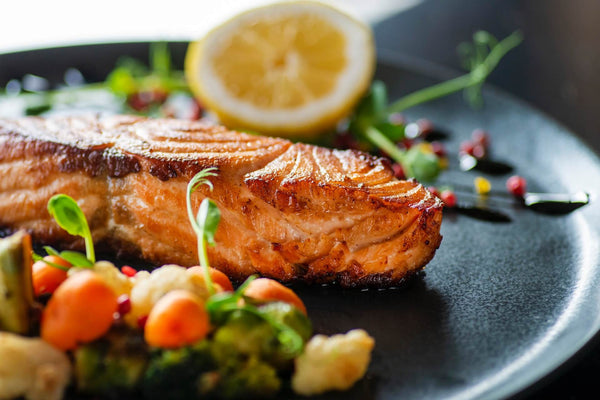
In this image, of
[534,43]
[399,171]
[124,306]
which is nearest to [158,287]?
[124,306]

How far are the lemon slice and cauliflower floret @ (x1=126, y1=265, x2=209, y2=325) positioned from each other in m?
2.13

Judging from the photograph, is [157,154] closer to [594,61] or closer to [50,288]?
[50,288]

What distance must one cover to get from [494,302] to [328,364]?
39.9 inches

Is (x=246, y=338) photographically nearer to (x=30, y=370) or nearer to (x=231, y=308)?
(x=231, y=308)

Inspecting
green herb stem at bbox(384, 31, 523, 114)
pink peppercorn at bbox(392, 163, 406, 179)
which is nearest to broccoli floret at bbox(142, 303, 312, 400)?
pink peppercorn at bbox(392, 163, 406, 179)

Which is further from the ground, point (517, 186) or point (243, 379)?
point (243, 379)

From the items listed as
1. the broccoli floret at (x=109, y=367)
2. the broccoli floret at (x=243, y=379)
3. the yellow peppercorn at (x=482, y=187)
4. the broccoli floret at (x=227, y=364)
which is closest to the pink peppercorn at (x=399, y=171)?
the yellow peppercorn at (x=482, y=187)

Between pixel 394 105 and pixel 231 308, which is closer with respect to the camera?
pixel 231 308

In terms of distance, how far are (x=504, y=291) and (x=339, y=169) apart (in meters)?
0.93

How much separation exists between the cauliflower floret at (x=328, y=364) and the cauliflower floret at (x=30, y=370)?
0.80 metres

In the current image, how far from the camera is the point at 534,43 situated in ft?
22.5

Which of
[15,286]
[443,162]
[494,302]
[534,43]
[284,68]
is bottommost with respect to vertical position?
[534,43]

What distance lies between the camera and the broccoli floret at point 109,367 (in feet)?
7.74

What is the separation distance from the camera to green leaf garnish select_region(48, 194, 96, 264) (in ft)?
9.25
